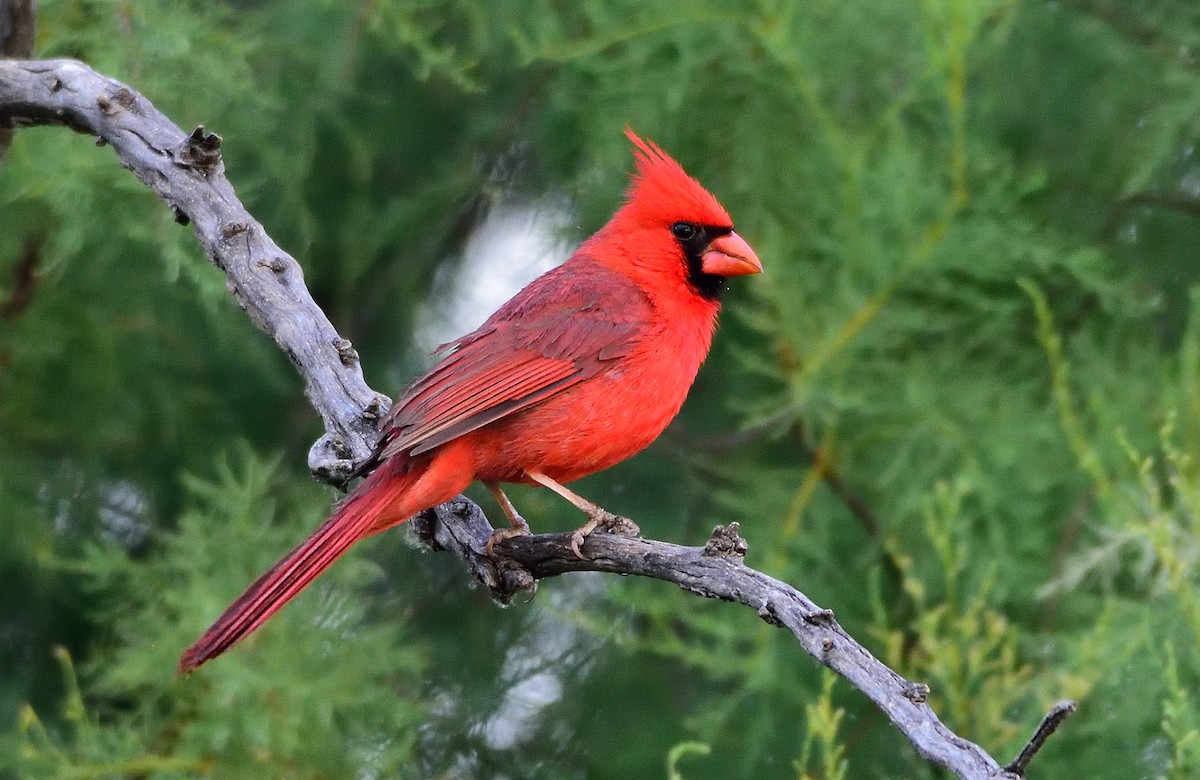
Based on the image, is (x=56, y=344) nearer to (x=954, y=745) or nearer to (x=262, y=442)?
(x=262, y=442)

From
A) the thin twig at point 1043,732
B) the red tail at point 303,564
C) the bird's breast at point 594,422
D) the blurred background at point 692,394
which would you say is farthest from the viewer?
the blurred background at point 692,394

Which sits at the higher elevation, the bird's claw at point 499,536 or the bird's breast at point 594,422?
the bird's breast at point 594,422

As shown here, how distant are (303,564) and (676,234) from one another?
4.08 ft

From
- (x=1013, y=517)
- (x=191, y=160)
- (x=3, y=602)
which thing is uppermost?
(x=191, y=160)

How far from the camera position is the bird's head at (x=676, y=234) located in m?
3.29

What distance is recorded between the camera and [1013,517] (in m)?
4.03

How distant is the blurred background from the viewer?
12.0 ft

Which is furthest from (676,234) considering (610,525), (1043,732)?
(1043,732)

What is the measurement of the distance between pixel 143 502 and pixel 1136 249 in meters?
2.80

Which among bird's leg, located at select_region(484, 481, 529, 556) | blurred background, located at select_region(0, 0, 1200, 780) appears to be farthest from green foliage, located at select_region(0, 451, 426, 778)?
bird's leg, located at select_region(484, 481, 529, 556)

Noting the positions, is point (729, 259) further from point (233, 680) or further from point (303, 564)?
point (233, 680)

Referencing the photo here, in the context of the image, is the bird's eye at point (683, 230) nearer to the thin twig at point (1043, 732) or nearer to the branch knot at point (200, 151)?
the branch knot at point (200, 151)

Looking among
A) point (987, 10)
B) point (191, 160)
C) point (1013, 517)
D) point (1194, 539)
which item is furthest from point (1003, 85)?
point (191, 160)

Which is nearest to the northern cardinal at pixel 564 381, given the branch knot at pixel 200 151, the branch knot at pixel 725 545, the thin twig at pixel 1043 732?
the branch knot at pixel 725 545
